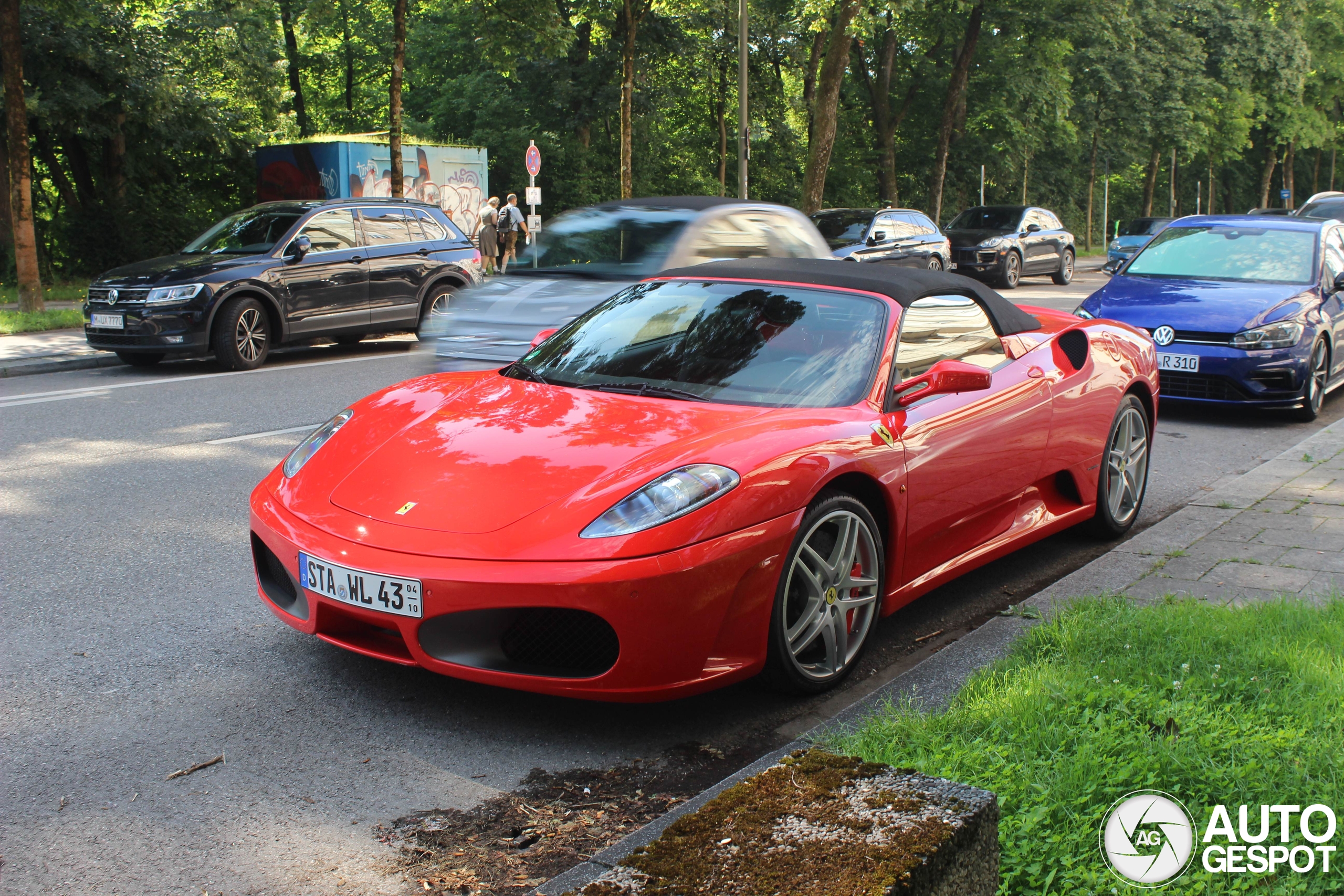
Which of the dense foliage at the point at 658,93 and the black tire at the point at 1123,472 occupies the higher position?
the dense foliage at the point at 658,93

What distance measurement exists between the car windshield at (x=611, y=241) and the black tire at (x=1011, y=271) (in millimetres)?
18136

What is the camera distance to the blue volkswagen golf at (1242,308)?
8.82m

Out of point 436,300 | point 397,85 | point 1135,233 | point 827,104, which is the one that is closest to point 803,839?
point 436,300

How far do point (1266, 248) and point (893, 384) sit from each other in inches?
289

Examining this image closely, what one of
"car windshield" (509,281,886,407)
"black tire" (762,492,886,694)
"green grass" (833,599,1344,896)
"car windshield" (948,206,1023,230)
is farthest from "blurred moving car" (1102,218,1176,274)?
"black tire" (762,492,886,694)

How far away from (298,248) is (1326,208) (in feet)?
56.9

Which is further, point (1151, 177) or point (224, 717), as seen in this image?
point (1151, 177)

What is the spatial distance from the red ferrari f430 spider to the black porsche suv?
308 inches

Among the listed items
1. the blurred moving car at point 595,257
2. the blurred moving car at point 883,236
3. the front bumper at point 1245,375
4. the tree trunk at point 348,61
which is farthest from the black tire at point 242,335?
the tree trunk at point 348,61

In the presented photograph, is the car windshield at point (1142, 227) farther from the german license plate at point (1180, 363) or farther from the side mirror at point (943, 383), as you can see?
the side mirror at point (943, 383)

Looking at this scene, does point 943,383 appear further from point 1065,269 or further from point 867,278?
point 1065,269

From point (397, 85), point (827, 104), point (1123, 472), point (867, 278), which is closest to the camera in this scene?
point (867, 278)

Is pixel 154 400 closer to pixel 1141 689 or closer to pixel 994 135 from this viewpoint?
pixel 1141 689

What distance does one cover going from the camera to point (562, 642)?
3.27 meters
